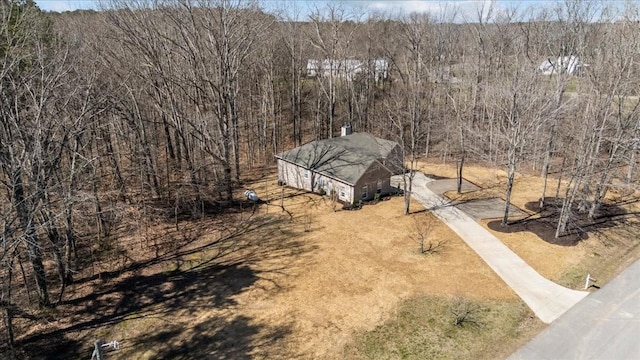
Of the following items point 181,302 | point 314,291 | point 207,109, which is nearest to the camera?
Answer: point 181,302

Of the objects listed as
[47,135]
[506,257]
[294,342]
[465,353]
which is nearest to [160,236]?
[47,135]

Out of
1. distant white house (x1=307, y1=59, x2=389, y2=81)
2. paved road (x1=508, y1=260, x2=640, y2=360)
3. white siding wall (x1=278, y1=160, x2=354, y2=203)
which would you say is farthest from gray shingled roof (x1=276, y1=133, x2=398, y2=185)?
paved road (x1=508, y1=260, x2=640, y2=360)

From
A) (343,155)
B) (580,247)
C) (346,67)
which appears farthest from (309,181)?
(580,247)

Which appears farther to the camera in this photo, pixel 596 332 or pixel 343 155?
pixel 343 155

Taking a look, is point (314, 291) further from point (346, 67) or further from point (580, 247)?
point (346, 67)

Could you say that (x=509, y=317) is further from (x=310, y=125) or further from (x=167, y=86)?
(x=310, y=125)

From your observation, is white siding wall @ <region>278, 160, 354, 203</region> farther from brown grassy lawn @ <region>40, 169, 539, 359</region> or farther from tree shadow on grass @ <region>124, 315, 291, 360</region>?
tree shadow on grass @ <region>124, 315, 291, 360</region>
